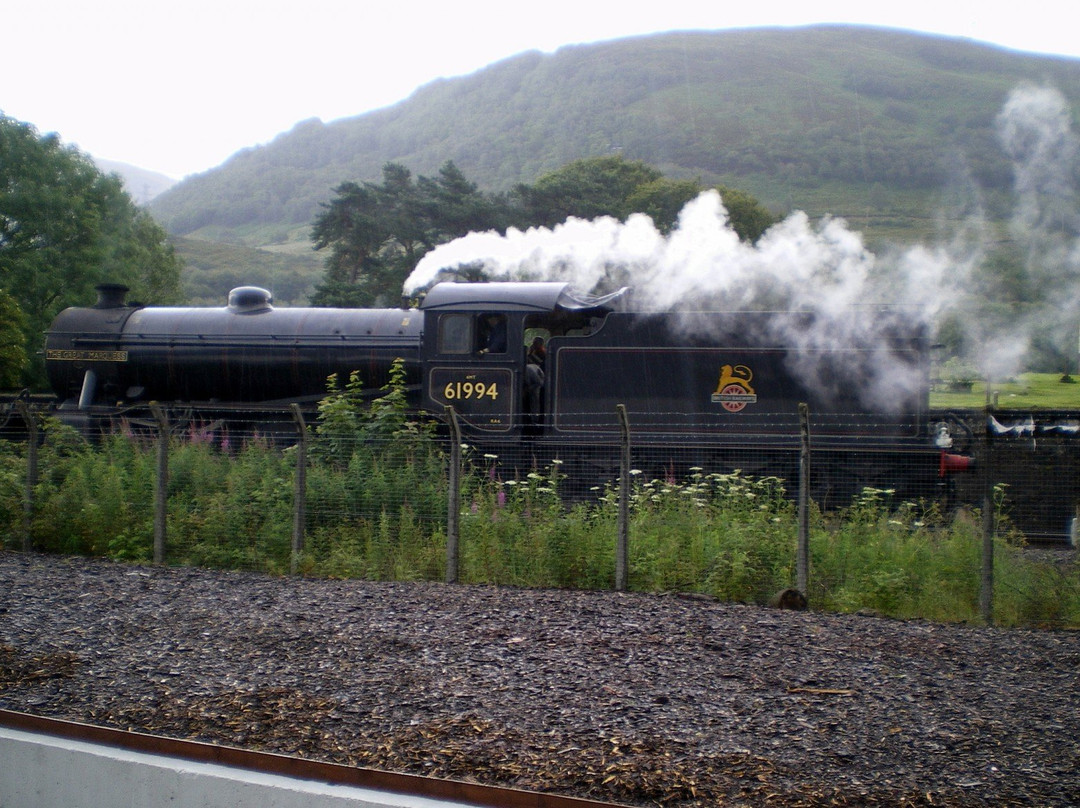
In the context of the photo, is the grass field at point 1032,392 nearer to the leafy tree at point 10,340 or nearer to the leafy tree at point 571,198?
the leafy tree at point 571,198

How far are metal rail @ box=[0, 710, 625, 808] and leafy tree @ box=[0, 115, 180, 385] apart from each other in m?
33.7

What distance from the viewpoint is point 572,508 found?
346 inches

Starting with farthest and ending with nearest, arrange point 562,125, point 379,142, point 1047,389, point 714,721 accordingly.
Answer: point 379,142 → point 562,125 → point 1047,389 → point 714,721

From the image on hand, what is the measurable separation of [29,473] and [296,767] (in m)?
7.66

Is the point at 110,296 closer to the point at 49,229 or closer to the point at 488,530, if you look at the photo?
the point at 488,530

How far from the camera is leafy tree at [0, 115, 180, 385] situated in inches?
1432

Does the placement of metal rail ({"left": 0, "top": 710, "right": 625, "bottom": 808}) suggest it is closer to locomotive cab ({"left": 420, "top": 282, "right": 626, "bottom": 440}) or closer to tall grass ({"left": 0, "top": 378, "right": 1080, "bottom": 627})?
tall grass ({"left": 0, "top": 378, "right": 1080, "bottom": 627})

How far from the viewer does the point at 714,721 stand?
4477 millimetres

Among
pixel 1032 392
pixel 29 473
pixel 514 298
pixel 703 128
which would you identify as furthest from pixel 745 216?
pixel 703 128

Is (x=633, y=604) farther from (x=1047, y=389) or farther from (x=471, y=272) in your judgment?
(x=1047, y=389)

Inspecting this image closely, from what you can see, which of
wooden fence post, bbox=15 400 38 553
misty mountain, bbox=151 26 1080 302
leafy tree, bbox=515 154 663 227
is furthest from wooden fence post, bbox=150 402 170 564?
misty mountain, bbox=151 26 1080 302

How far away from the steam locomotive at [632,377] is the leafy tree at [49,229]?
26.1 m

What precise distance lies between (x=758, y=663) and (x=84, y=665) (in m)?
4.09

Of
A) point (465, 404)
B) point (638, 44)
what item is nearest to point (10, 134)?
point (465, 404)
